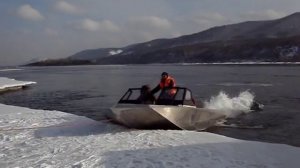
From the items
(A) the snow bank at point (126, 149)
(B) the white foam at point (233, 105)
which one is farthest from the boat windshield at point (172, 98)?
(B) the white foam at point (233, 105)

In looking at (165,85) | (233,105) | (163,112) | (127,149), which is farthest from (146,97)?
(233,105)

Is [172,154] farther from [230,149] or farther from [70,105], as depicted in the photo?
[70,105]

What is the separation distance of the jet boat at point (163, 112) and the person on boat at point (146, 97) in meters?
0.15

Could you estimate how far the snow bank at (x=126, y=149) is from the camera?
34.9 feet

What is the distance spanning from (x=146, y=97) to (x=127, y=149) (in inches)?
201

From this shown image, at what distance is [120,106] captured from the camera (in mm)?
16375

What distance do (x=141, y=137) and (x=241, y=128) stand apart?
673 centimetres

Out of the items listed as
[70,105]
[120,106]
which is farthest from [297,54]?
[120,106]

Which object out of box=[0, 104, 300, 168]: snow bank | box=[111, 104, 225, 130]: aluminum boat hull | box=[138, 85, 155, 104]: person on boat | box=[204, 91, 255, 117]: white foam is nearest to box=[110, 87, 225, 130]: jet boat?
box=[111, 104, 225, 130]: aluminum boat hull

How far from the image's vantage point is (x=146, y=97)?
16969 mm

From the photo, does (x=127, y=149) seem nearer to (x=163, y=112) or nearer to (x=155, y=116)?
(x=155, y=116)

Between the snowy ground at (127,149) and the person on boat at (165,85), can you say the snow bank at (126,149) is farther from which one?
the person on boat at (165,85)

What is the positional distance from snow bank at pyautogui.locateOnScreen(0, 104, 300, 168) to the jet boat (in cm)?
49

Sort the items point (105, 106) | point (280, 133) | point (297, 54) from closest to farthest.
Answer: point (280, 133)
point (105, 106)
point (297, 54)
